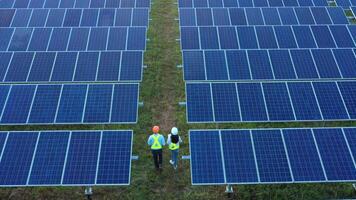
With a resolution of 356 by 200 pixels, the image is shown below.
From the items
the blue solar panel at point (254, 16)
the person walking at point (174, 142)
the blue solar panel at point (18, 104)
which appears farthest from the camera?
the blue solar panel at point (254, 16)

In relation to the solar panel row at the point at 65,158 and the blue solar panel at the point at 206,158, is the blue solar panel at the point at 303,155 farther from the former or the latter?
the solar panel row at the point at 65,158

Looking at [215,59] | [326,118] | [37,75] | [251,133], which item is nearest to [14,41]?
[37,75]

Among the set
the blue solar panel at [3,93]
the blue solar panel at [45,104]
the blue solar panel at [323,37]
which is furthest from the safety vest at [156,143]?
the blue solar panel at [323,37]

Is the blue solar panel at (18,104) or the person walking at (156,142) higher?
the blue solar panel at (18,104)

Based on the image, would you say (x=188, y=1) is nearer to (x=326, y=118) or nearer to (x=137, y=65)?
(x=137, y=65)

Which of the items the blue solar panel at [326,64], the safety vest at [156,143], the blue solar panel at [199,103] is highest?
the blue solar panel at [326,64]

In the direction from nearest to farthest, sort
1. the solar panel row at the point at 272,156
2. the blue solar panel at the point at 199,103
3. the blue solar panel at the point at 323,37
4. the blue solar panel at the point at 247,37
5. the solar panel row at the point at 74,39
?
the solar panel row at the point at 272,156
the blue solar panel at the point at 199,103
the solar panel row at the point at 74,39
the blue solar panel at the point at 247,37
the blue solar panel at the point at 323,37

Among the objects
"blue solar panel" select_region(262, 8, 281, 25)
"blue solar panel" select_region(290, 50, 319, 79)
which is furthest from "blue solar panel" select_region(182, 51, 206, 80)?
"blue solar panel" select_region(262, 8, 281, 25)
